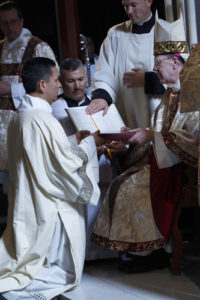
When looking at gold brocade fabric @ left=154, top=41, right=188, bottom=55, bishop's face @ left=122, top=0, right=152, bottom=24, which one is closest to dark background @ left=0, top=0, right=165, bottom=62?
bishop's face @ left=122, top=0, right=152, bottom=24

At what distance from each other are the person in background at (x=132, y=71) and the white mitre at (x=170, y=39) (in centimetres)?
55

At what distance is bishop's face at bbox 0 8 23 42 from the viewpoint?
5.30 m

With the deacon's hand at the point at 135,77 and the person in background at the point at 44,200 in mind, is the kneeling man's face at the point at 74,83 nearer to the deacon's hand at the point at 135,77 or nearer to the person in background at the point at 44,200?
the deacon's hand at the point at 135,77

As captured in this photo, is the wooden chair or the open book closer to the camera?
the wooden chair

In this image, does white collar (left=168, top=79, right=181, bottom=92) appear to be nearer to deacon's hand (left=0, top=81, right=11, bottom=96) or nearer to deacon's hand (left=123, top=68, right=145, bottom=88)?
deacon's hand (left=123, top=68, right=145, bottom=88)

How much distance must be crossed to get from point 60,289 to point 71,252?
252 mm

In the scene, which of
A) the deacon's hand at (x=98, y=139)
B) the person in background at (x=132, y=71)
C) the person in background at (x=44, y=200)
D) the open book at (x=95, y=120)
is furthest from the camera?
the person in background at (x=132, y=71)

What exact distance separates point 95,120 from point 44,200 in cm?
90

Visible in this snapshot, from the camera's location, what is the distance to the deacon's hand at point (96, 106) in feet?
14.8

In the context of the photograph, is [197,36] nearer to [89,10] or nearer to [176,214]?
[176,214]

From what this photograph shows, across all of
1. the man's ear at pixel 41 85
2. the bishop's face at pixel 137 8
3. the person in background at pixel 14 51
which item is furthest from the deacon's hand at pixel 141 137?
the person in background at pixel 14 51

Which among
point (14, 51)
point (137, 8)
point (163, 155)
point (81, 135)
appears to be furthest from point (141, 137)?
point (14, 51)

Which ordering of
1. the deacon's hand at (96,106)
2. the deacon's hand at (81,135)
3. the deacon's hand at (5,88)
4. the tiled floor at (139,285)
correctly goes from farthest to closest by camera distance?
the deacon's hand at (5,88)
the deacon's hand at (96,106)
the deacon's hand at (81,135)
the tiled floor at (139,285)

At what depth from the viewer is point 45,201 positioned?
3840 millimetres
